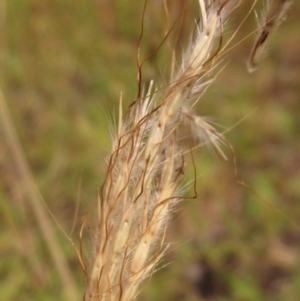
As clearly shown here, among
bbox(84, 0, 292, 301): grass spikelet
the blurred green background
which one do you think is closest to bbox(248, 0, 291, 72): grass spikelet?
bbox(84, 0, 292, 301): grass spikelet

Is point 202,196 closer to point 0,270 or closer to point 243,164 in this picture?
point 243,164

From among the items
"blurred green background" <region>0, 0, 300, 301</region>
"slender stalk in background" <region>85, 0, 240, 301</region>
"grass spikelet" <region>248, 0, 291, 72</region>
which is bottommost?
"blurred green background" <region>0, 0, 300, 301</region>

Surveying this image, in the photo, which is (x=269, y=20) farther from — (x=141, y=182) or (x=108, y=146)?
(x=108, y=146)

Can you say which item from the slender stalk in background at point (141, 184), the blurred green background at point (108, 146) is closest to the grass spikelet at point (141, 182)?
the slender stalk in background at point (141, 184)

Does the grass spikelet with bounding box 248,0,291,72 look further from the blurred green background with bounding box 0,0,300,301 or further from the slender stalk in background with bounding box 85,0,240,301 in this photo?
the blurred green background with bounding box 0,0,300,301

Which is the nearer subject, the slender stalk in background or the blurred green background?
the slender stalk in background

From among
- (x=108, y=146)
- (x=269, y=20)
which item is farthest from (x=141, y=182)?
(x=108, y=146)
